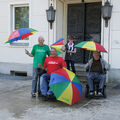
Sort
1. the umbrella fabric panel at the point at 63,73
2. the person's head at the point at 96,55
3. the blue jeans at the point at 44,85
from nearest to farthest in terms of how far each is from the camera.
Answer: the umbrella fabric panel at the point at 63,73, the blue jeans at the point at 44,85, the person's head at the point at 96,55

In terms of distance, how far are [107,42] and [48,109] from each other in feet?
13.2

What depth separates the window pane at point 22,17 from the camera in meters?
10.2

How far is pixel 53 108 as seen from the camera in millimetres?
5246

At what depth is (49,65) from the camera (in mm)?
6000

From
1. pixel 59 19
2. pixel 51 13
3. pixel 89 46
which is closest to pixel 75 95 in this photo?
pixel 89 46

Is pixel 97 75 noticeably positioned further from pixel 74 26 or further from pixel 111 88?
pixel 74 26

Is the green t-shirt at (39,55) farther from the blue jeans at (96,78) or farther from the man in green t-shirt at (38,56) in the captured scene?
the blue jeans at (96,78)

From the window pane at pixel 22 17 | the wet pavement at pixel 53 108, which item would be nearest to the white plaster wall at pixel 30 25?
the window pane at pixel 22 17

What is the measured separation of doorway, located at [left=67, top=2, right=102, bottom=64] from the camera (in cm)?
923

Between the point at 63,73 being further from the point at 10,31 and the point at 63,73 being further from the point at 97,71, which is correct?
the point at 10,31

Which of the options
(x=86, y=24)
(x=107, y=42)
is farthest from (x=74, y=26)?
(x=107, y=42)

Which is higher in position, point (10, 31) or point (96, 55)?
point (10, 31)

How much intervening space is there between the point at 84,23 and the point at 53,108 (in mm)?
5050

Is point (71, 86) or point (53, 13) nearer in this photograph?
point (71, 86)
